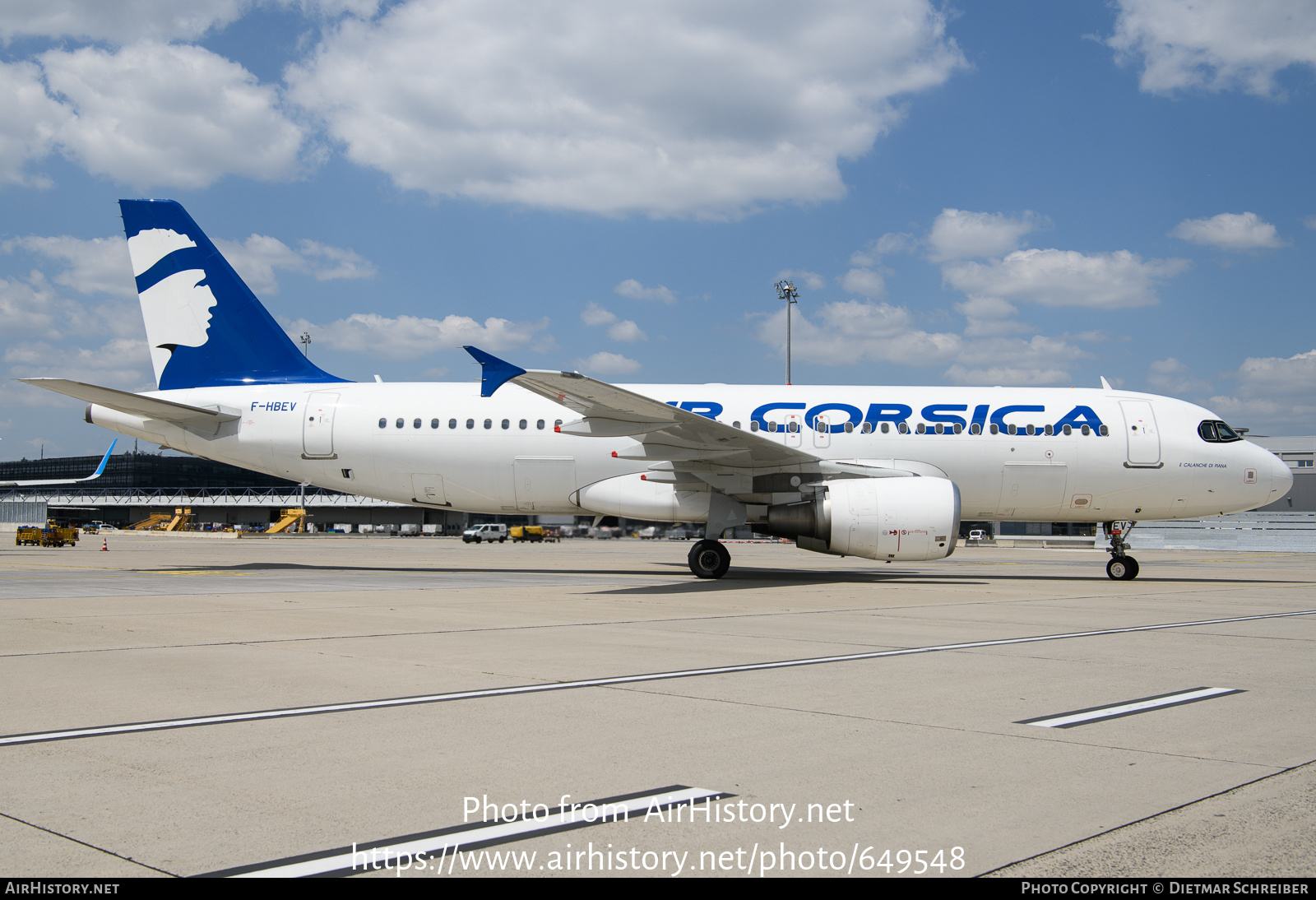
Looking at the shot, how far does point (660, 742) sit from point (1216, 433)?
63.2ft

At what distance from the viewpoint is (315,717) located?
550 cm

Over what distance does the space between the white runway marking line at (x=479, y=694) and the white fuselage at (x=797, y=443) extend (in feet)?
32.6

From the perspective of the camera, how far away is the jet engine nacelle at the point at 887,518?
55.1 ft

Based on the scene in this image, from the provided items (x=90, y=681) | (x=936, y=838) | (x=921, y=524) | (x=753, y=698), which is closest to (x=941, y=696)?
(x=753, y=698)

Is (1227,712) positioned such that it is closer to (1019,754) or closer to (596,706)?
(1019,754)

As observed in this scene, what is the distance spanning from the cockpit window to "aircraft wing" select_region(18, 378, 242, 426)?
20833 mm

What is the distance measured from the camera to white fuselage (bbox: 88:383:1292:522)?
63.7 ft

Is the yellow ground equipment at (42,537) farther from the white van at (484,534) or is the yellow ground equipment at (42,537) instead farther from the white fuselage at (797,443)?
the white fuselage at (797,443)

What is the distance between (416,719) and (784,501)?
Result: 43.7ft

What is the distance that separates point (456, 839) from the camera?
136 inches

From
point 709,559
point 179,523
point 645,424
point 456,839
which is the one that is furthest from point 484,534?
point 456,839

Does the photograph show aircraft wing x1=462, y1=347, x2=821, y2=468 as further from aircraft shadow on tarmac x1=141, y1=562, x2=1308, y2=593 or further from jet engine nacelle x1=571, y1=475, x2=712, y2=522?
aircraft shadow on tarmac x1=141, y1=562, x2=1308, y2=593

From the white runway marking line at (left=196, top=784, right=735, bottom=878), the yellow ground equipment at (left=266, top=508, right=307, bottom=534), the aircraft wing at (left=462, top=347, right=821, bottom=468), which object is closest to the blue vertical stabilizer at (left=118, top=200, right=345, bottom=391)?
the aircraft wing at (left=462, top=347, right=821, bottom=468)

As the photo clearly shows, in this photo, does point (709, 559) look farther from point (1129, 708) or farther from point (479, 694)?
point (1129, 708)
